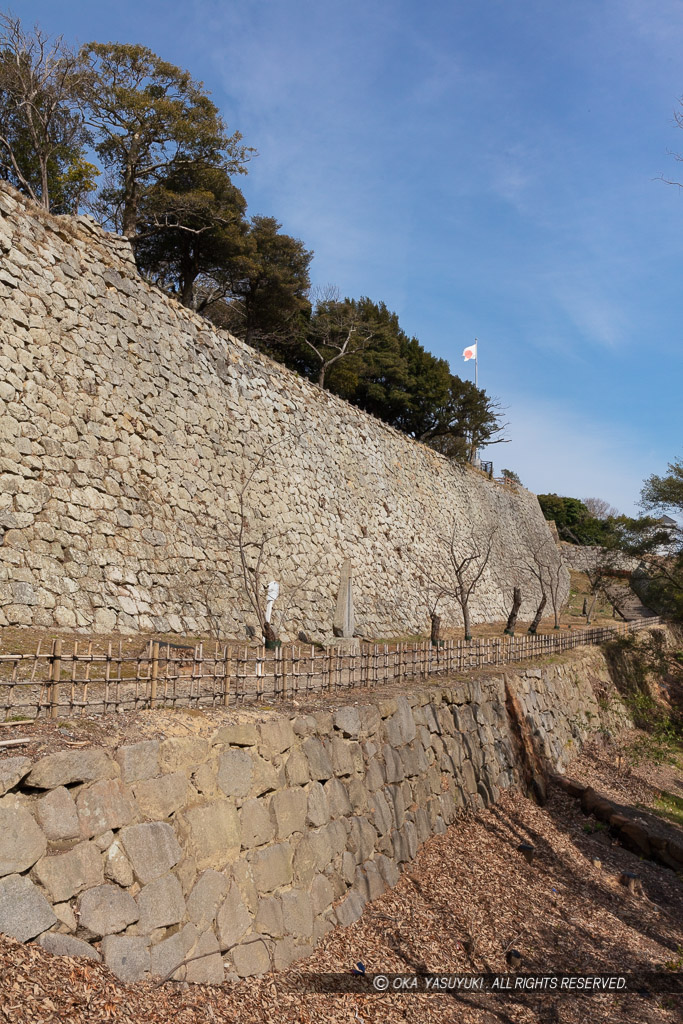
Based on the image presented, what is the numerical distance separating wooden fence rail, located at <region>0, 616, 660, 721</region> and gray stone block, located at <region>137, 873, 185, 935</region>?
55.2 inches

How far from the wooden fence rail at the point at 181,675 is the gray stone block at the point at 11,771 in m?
0.81

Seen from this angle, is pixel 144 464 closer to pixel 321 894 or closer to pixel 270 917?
pixel 321 894

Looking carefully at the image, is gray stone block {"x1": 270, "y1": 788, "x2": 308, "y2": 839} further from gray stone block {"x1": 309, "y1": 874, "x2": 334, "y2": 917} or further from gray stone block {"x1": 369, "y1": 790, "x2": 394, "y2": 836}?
gray stone block {"x1": 369, "y1": 790, "x2": 394, "y2": 836}

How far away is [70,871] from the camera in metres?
3.94

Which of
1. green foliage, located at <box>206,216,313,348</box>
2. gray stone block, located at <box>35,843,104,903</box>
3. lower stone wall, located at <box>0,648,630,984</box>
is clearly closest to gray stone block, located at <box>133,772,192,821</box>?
lower stone wall, located at <box>0,648,630,984</box>

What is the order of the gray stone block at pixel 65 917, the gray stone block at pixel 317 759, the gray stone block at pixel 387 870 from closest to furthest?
the gray stone block at pixel 65 917 → the gray stone block at pixel 317 759 → the gray stone block at pixel 387 870

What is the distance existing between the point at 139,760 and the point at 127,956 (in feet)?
3.73

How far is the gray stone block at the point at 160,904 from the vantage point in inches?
167

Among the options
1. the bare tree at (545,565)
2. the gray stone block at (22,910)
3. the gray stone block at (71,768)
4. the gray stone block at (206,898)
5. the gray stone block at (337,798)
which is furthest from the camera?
the bare tree at (545,565)

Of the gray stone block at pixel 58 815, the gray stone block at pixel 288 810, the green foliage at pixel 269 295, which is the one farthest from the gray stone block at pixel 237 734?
the green foliage at pixel 269 295

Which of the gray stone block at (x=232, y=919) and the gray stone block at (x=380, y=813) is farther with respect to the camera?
the gray stone block at (x=380, y=813)

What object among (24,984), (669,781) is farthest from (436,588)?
(24,984)

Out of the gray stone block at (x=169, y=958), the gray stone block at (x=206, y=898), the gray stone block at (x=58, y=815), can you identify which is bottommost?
the gray stone block at (x=169, y=958)

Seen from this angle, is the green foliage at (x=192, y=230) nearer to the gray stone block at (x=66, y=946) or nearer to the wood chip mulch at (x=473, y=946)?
the wood chip mulch at (x=473, y=946)
